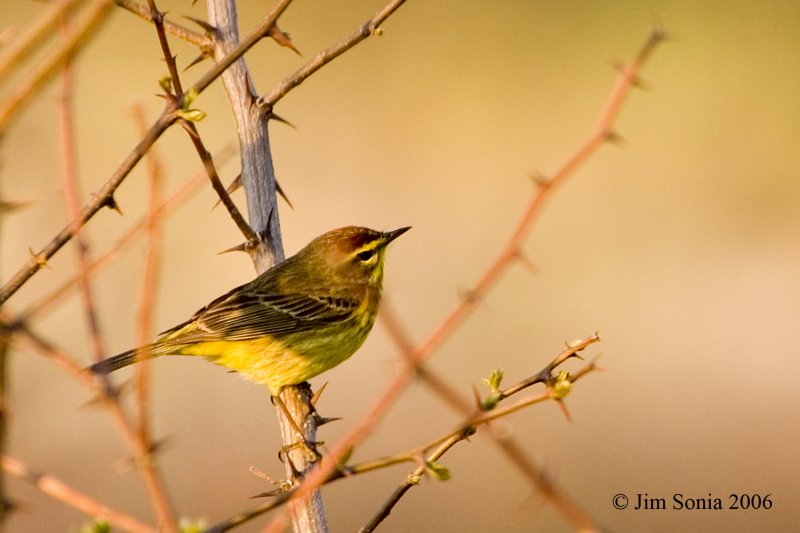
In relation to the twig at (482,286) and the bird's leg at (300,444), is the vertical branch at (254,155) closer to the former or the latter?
the bird's leg at (300,444)

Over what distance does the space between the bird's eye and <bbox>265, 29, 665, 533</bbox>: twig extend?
4.40 metres

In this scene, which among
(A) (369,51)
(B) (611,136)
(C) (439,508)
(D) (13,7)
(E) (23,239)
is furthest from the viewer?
(A) (369,51)

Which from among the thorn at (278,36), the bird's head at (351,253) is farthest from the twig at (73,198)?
the bird's head at (351,253)

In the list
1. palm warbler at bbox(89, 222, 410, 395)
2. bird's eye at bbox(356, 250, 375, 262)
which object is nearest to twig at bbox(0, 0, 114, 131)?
palm warbler at bbox(89, 222, 410, 395)

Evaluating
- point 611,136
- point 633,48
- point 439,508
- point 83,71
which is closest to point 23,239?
point 83,71

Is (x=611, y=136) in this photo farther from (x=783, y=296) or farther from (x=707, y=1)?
(x=707, y=1)

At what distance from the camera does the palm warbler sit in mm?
5977

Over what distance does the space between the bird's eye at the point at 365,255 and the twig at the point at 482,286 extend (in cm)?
440

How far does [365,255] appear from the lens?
6465mm

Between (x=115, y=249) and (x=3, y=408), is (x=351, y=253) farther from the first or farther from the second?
(x=3, y=408)

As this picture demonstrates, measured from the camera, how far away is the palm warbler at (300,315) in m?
5.98

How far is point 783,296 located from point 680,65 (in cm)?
378

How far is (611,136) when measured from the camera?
6.73ft

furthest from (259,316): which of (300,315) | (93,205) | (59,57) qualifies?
(59,57)
